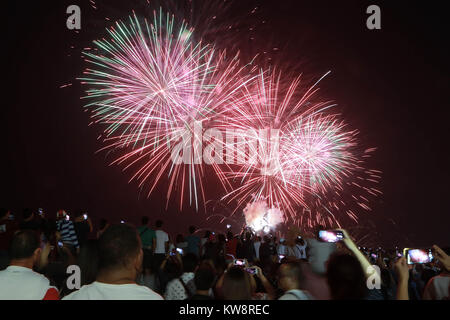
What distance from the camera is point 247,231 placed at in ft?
31.7

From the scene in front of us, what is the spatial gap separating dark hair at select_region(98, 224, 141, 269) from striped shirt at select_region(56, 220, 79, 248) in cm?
497

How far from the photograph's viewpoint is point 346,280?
2.22 meters

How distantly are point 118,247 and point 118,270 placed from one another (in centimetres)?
14

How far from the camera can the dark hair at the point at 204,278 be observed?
11.4 feet

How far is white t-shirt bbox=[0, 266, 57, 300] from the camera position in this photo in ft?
8.77

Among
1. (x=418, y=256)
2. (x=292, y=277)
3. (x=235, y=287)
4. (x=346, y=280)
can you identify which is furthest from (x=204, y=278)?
(x=418, y=256)

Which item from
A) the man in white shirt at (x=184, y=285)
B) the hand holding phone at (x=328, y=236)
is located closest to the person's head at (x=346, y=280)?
the hand holding phone at (x=328, y=236)

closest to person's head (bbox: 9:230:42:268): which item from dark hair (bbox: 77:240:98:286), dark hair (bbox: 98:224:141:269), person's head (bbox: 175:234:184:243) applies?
dark hair (bbox: 77:240:98:286)

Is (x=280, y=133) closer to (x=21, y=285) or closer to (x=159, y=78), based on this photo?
(x=159, y=78)

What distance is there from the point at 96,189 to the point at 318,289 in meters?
17.1

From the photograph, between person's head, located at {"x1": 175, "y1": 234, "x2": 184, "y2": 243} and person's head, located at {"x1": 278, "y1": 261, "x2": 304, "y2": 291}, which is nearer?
person's head, located at {"x1": 278, "y1": 261, "x2": 304, "y2": 291}

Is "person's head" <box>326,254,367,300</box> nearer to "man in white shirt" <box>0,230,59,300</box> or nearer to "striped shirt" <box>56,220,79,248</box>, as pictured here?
"man in white shirt" <box>0,230,59,300</box>
